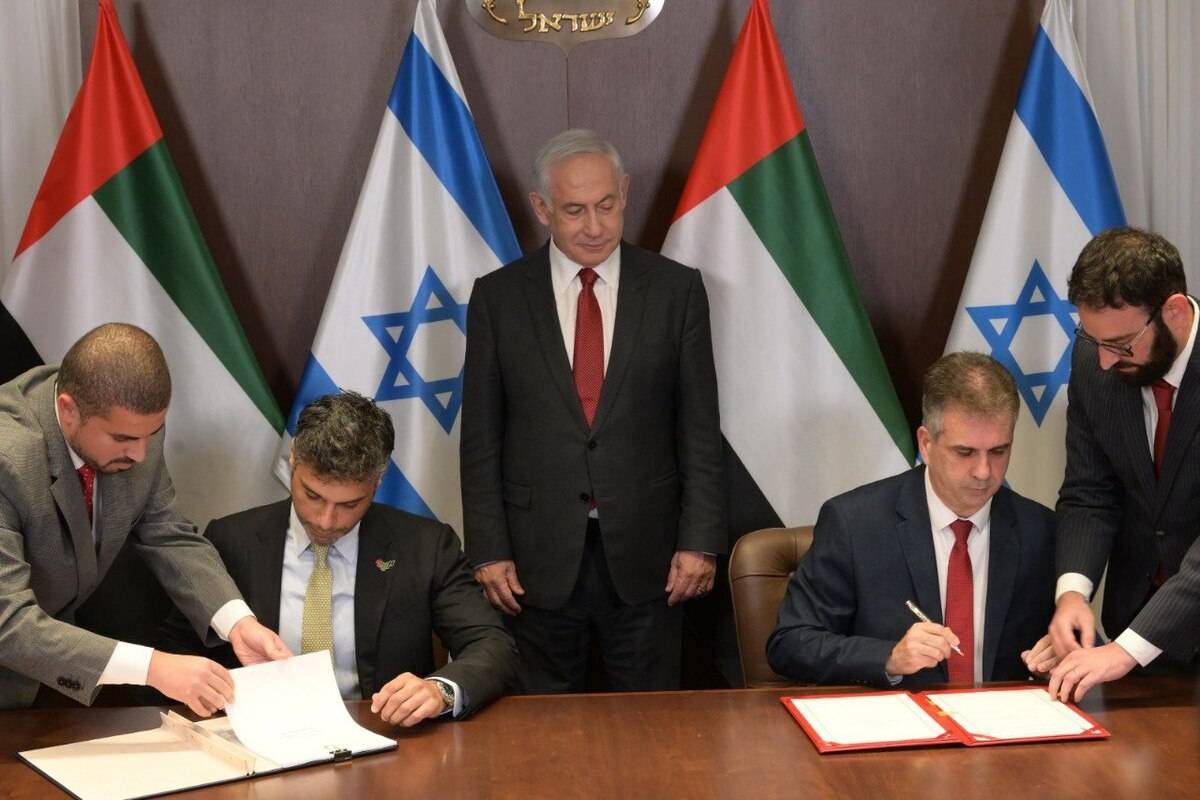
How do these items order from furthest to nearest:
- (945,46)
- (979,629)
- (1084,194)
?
(945,46), (1084,194), (979,629)

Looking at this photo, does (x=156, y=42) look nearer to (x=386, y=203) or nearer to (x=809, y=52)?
(x=386, y=203)

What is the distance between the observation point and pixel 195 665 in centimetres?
259

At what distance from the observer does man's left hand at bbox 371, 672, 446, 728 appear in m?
2.62

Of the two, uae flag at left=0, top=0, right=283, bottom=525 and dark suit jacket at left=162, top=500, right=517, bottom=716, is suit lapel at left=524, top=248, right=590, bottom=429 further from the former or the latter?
uae flag at left=0, top=0, right=283, bottom=525

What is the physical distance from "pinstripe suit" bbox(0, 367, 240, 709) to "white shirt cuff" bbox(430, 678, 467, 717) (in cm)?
59

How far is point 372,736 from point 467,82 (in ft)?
8.01

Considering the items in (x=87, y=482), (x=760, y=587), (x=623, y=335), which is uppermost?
(x=623, y=335)

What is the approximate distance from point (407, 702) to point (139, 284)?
2.00 m

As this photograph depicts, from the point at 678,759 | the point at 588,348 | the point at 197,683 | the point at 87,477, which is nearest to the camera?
the point at 678,759

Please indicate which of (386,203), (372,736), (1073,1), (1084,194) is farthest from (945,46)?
(372,736)

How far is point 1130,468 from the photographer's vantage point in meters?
3.12

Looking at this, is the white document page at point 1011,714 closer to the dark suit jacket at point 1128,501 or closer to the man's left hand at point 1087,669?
the man's left hand at point 1087,669

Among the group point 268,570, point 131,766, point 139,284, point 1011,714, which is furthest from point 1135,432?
point 139,284

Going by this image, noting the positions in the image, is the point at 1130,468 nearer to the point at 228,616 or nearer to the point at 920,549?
the point at 920,549
